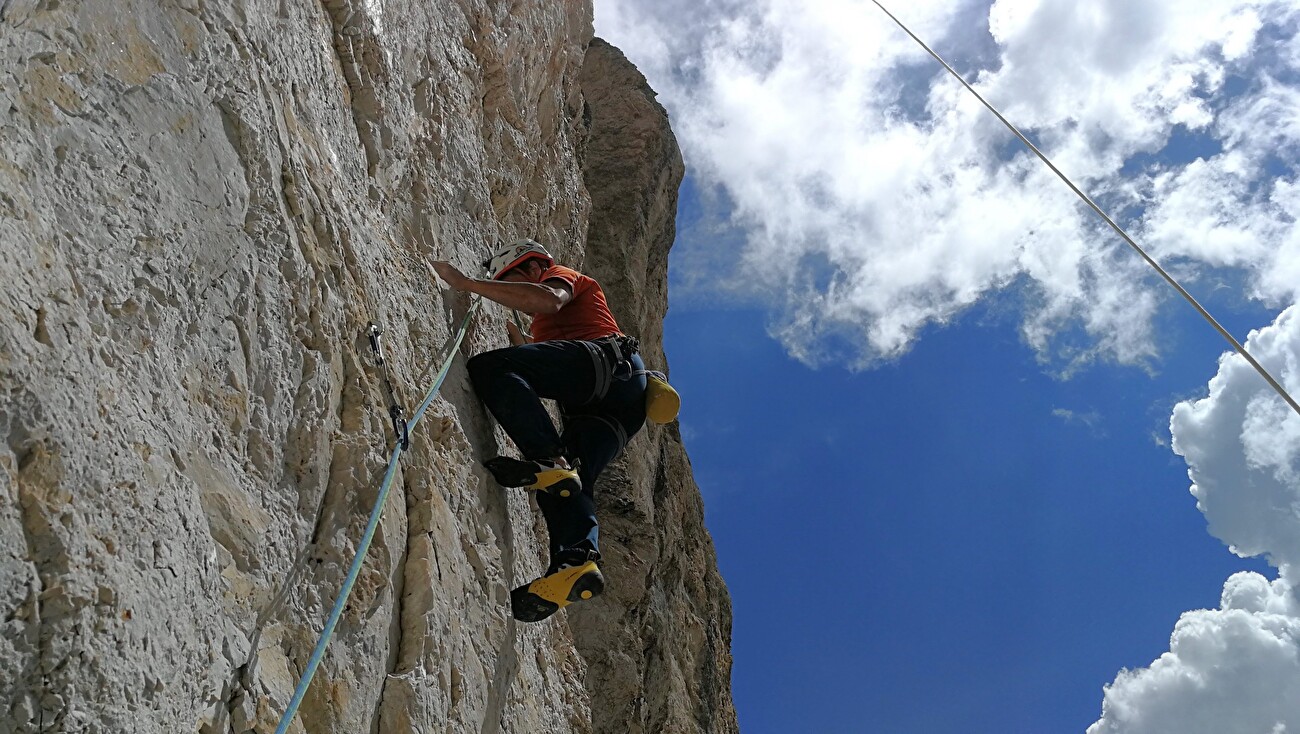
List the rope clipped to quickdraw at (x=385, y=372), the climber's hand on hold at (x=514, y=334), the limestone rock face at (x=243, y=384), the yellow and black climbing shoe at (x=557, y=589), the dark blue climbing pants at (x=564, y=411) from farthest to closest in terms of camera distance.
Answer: the climber's hand on hold at (x=514, y=334)
the dark blue climbing pants at (x=564, y=411)
the yellow and black climbing shoe at (x=557, y=589)
the rope clipped to quickdraw at (x=385, y=372)
the limestone rock face at (x=243, y=384)

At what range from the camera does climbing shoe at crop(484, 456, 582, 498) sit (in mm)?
4465

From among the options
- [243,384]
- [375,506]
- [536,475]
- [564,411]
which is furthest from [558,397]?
[243,384]

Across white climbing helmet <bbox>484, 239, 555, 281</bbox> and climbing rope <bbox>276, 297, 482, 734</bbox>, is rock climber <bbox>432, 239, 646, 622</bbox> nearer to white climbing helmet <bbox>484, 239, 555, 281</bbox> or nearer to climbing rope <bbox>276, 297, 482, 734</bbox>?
white climbing helmet <bbox>484, 239, 555, 281</bbox>

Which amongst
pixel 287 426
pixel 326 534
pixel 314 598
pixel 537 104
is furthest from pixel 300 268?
pixel 537 104

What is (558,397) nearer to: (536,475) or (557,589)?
(536,475)

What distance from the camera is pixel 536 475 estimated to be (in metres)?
4.52

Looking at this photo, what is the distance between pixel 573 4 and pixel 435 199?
568 cm

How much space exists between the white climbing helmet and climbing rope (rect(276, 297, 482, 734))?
0.52m

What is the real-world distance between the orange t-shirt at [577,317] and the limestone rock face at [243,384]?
32 cm

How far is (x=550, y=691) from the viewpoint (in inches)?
200

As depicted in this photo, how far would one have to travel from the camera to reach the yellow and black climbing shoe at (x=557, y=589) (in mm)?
4129

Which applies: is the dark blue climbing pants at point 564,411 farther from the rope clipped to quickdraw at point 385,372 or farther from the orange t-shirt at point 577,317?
the rope clipped to quickdraw at point 385,372

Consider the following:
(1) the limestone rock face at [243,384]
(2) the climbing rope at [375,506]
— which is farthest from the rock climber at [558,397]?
(2) the climbing rope at [375,506]

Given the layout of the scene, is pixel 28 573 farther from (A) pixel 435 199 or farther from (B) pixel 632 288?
(B) pixel 632 288
